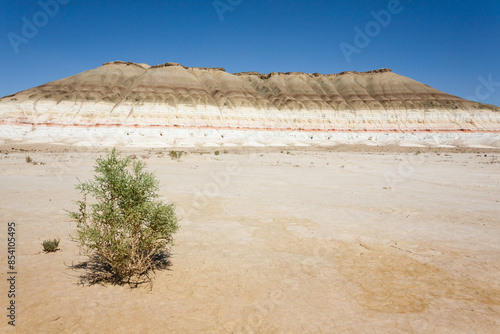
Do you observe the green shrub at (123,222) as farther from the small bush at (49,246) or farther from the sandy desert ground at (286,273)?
the small bush at (49,246)

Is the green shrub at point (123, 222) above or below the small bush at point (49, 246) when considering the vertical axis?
above

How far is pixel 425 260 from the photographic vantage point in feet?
21.1

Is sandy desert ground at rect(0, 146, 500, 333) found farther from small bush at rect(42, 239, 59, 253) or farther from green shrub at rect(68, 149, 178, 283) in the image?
green shrub at rect(68, 149, 178, 283)

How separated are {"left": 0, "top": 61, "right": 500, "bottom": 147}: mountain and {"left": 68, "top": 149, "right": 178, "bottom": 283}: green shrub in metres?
55.1

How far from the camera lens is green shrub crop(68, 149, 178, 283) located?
5.07 meters

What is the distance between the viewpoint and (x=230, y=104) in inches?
2783

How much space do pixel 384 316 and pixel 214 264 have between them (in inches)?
132

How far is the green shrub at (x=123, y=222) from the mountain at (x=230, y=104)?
181ft

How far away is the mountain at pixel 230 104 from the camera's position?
58812 millimetres

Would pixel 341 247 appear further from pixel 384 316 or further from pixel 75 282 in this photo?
pixel 75 282

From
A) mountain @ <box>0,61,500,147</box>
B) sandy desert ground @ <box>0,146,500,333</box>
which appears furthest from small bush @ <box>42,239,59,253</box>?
mountain @ <box>0,61,500,147</box>

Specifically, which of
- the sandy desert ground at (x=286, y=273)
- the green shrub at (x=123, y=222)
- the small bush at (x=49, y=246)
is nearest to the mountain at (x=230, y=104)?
the sandy desert ground at (x=286, y=273)

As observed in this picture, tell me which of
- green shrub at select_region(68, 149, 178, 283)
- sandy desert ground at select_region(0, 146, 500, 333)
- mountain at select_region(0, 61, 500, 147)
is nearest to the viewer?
sandy desert ground at select_region(0, 146, 500, 333)

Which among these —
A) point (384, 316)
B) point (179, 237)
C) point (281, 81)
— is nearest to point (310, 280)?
point (384, 316)
